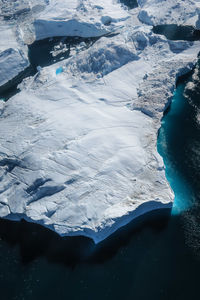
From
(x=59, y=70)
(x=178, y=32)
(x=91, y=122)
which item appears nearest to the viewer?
(x=91, y=122)

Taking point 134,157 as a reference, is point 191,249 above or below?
below

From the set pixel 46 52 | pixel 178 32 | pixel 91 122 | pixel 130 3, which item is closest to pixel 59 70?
pixel 46 52

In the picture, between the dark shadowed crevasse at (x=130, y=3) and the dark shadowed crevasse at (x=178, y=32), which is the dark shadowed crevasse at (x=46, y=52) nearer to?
the dark shadowed crevasse at (x=178, y=32)

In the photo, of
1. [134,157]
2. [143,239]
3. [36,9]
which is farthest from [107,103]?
[36,9]

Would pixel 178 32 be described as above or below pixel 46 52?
above

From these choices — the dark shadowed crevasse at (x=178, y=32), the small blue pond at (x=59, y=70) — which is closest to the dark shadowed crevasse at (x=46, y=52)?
the small blue pond at (x=59, y=70)

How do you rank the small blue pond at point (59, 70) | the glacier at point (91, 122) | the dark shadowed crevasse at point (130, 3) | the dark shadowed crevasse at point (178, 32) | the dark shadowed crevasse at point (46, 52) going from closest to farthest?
the glacier at point (91, 122), the small blue pond at point (59, 70), the dark shadowed crevasse at point (46, 52), the dark shadowed crevasse at point (178, 32), the dark shadowed crevasse at point (130, 3)

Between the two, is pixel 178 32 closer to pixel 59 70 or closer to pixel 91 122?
pixel 59 70

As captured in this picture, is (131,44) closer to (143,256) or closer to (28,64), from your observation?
(28,64)
